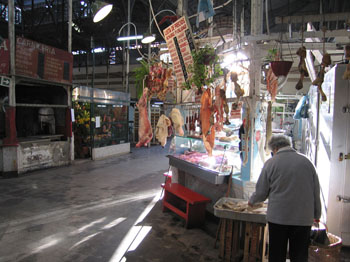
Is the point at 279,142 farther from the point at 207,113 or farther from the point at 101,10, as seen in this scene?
the point at 101,10

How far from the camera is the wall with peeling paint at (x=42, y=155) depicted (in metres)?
8.98

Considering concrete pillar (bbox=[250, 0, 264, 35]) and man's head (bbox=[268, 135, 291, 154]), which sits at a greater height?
concrete pillar (bbox=[250, 0, 264, 35])

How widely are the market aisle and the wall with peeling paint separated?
1.21 ft

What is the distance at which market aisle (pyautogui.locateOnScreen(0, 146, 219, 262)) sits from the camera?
4.18 m

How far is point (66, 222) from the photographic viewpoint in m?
5.23

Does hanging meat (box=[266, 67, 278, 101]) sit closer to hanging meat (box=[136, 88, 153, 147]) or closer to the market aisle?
hanging meat (box=[136, 88, 153, 147])

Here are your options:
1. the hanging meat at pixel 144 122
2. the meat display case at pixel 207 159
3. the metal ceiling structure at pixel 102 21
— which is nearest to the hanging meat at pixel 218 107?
the meat display case at pixel 207 159

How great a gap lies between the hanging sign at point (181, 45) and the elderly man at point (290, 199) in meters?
2.47

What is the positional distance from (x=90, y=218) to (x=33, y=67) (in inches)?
235

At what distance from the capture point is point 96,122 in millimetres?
11945

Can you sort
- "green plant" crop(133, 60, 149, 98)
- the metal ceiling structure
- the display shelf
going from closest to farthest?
the display shelf → "green plant" crop(133, 60, 149, 98) → the metal ceiling structure

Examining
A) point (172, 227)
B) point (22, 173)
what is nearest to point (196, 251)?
point (172, 227)

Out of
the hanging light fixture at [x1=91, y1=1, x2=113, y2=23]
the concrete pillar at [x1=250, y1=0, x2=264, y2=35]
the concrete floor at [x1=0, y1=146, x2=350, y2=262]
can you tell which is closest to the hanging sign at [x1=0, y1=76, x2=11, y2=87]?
the concrete floor at [x1=0, y1=146, x2=350, y2=262]

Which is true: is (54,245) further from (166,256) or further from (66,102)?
(66,102)
